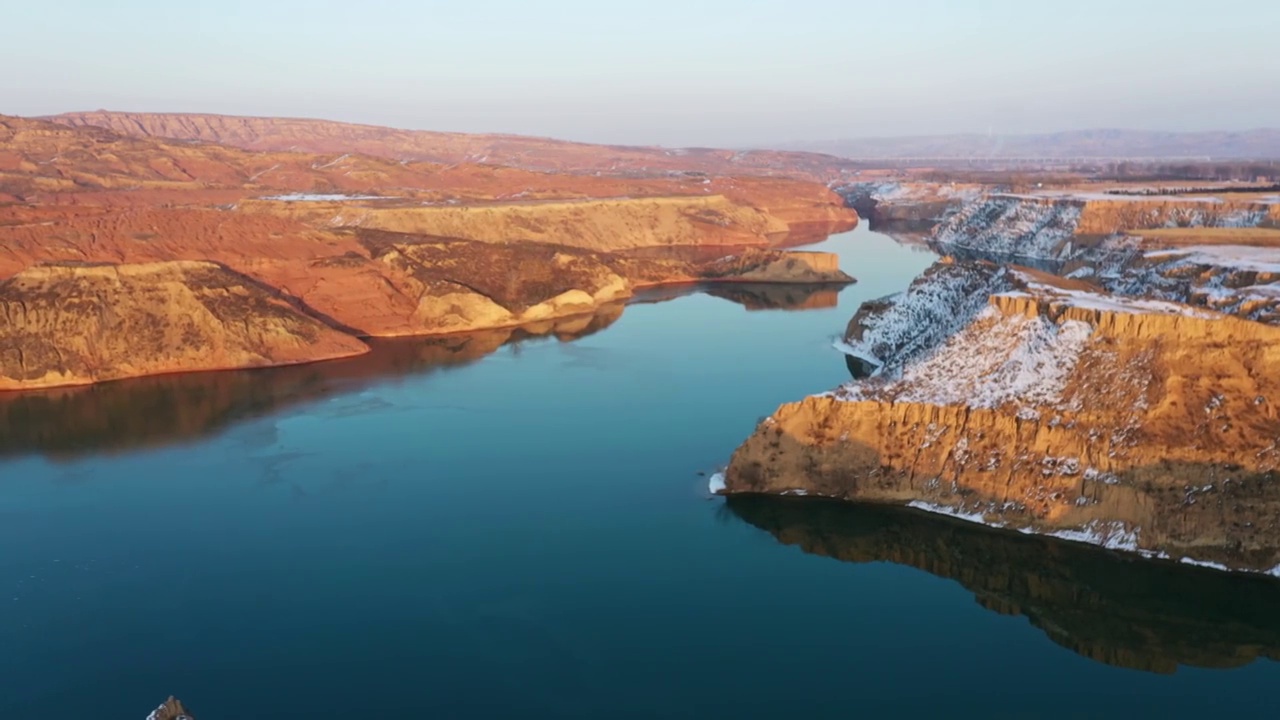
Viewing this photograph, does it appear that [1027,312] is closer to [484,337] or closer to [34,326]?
Result: [484,337]

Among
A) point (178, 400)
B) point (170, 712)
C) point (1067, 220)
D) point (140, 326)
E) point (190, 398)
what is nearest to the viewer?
point (170, 712)

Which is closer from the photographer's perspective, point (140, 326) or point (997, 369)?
point (997, 369)

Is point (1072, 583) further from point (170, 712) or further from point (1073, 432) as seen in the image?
point (170, 712)

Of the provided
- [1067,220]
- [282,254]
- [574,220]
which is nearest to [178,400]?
[282,254]

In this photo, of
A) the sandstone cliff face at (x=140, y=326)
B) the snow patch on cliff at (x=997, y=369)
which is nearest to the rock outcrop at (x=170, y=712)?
the snow patch on cliff at (x=997, y=369)

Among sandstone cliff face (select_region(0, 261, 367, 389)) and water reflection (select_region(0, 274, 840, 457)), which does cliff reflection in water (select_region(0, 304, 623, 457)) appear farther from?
sandstone cliff face (select_region(0, 261, 367, 389))

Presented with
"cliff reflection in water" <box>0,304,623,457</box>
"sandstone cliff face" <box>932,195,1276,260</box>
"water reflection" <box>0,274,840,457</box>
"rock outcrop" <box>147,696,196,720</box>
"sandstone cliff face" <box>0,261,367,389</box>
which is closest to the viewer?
"rock outcrop" <box>147,696,196,720</box>

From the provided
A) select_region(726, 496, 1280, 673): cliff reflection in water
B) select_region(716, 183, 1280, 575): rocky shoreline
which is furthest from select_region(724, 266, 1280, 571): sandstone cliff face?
select_region(726, 496, 1280, 673): cliff reflection in water
